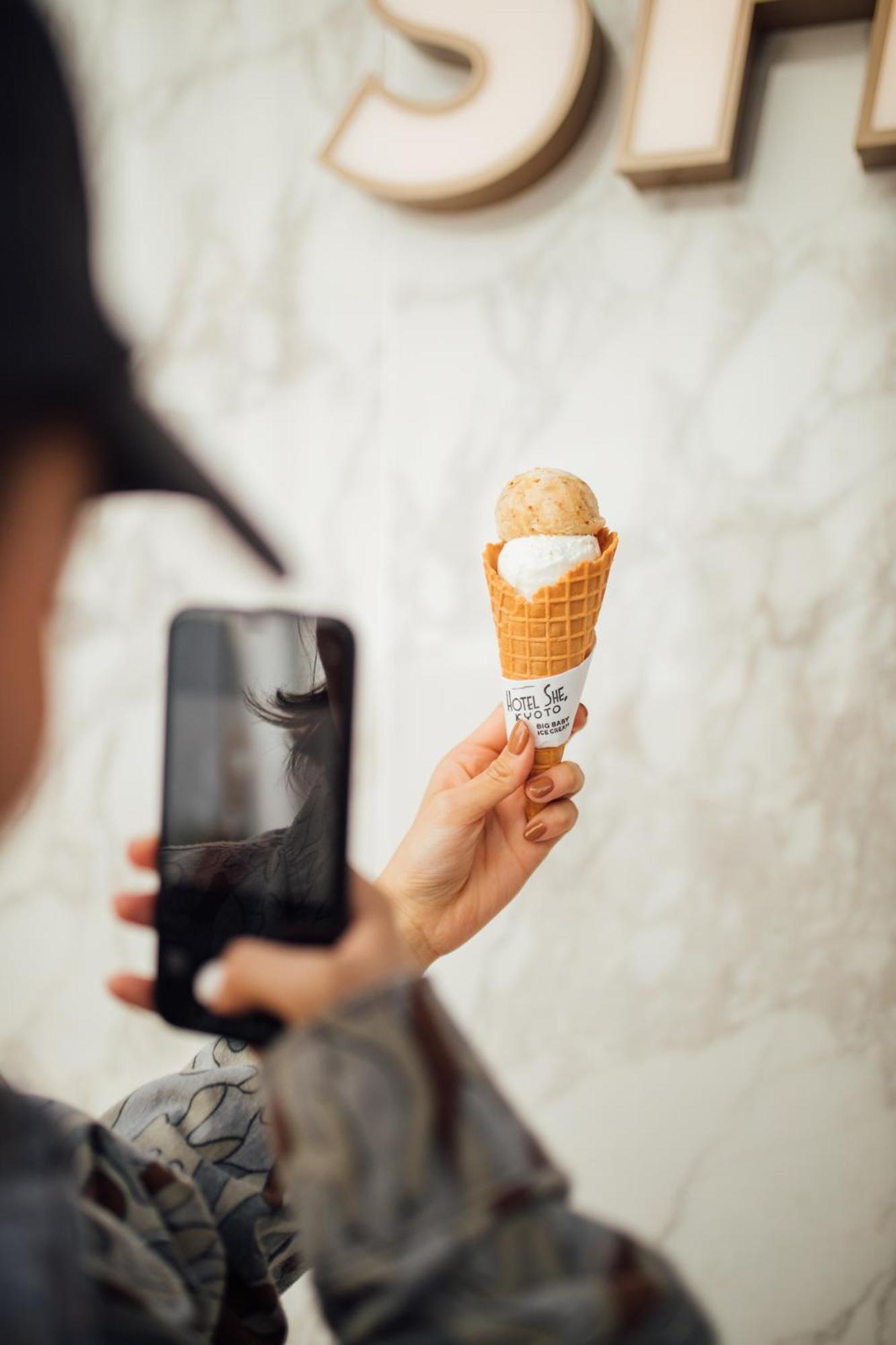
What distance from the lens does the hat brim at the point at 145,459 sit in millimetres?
1570

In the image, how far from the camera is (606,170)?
1.32m

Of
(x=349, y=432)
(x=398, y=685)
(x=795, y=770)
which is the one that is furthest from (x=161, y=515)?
(x=795, y=770)

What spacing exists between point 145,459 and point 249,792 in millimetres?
1174

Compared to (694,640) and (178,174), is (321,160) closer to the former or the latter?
(178,174)

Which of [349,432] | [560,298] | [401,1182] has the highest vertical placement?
[560,298]

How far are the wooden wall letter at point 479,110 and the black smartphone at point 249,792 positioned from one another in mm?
950

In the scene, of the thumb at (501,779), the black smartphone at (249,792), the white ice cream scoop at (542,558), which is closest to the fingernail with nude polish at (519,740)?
the thumb at (501,779)

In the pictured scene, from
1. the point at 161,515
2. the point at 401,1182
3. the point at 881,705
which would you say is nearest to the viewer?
the point at 401,1182

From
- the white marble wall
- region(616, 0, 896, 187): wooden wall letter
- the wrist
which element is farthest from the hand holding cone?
region(616, 0, 896, 187): wooden wall letter

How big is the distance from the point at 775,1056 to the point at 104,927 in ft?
3.35

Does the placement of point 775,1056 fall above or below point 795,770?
below

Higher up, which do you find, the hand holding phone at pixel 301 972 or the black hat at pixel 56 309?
the black hat at pixel 56 309

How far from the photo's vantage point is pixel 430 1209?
460mm

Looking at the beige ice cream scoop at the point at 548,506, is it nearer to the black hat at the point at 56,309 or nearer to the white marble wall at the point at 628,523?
the white marble wall at the point at 628,523
